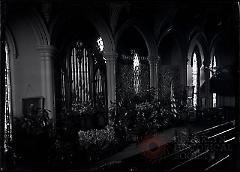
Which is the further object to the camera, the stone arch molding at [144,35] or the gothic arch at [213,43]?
the gothic arch at [213,43]

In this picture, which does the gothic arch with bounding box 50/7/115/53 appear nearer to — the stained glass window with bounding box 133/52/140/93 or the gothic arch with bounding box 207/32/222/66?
the stained glass window with bounding box 133/52/140/93

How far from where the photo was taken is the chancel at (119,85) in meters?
1.90

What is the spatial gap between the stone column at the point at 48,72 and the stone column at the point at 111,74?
43cm

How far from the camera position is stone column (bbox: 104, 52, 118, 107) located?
2.04 m

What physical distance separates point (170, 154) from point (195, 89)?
2.07 feet

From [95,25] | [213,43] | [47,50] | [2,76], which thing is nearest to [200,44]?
[213,43]

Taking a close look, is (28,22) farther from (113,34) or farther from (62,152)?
(62,152)

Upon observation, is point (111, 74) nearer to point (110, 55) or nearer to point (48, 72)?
point (110, 55)

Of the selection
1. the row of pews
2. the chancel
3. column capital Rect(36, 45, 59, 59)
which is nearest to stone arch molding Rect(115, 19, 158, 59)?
the chancel

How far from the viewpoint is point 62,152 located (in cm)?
191

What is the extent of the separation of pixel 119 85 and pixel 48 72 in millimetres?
589

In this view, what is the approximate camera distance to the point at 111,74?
2062 millimetres

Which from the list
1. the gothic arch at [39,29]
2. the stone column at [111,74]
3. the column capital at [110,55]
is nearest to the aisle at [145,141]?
the stone column at [111,74]

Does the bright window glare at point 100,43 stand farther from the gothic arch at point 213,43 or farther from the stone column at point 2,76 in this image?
the gothic arch at point 213,43
